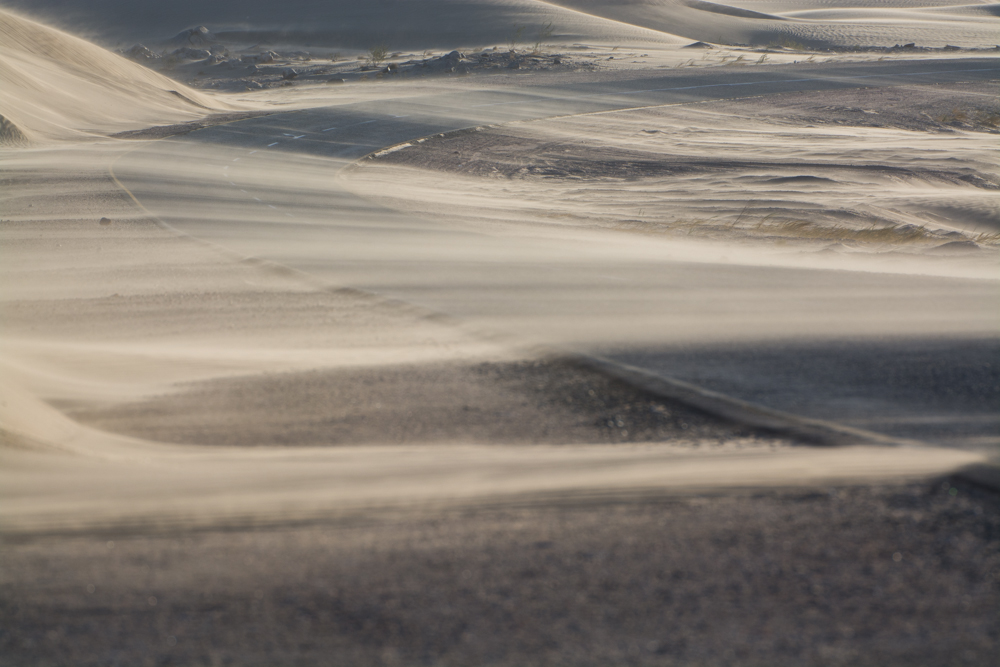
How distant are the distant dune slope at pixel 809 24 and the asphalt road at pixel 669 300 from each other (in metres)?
51.5

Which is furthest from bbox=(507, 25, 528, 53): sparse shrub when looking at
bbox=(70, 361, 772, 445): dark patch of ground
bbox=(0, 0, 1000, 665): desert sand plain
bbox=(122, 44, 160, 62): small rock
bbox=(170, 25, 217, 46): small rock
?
bbox=(70, 361, 772, 445): dark patch of ground

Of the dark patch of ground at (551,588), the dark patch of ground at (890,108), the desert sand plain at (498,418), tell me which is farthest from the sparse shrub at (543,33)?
A: the dark patch of ground at (551,588)

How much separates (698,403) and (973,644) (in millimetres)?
2595

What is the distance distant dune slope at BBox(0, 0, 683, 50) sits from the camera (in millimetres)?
60219

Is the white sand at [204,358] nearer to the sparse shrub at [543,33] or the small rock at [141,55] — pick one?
the sparse shrub at [543,33]

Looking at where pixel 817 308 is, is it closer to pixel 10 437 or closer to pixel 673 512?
pixel 673 512

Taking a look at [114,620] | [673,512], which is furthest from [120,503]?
[673,512]

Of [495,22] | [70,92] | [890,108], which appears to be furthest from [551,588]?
[495,22]

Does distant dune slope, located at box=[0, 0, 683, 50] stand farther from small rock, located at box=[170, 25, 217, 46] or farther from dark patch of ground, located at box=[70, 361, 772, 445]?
dark patch of ground, located at box=[70, 361, 772, 445]

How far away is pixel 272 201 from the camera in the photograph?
14234 millimetres

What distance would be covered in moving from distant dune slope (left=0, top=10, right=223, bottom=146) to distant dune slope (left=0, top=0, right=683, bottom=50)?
1169 inches

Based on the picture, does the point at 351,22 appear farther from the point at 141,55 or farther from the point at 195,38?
the point at 141,55

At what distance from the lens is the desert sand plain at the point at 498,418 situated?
3.19m

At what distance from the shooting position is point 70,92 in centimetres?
2769
